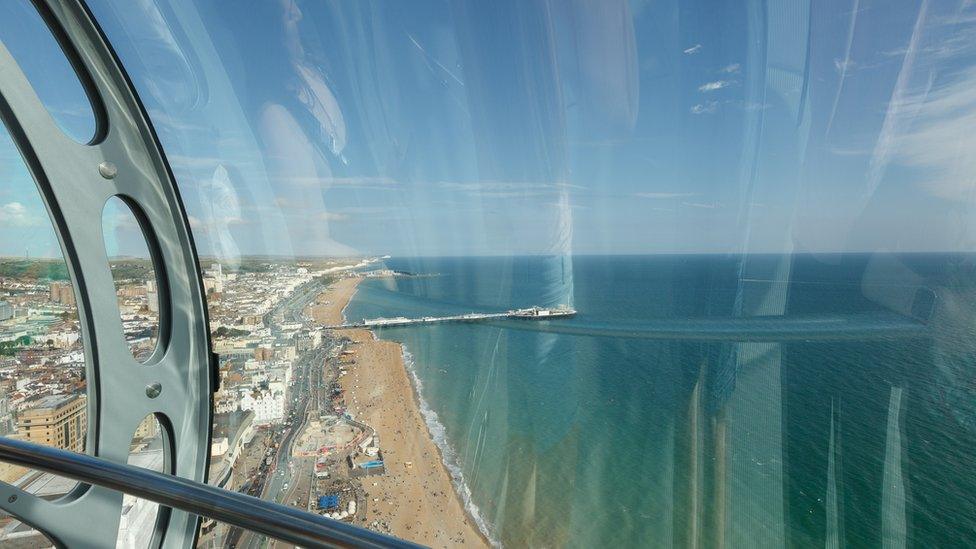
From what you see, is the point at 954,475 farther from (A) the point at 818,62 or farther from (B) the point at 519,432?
(B) the point at 519,432

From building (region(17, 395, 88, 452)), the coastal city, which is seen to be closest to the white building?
the coastal city

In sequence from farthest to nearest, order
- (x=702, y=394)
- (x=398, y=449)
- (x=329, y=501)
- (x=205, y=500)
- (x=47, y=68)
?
1. (x=398, y=449)
2. (x=702, y=394)
3. (x=329, y=501)
4. (x=47, y=68)
5. (x=205, y=500)

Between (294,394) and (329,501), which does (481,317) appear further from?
(329,501)

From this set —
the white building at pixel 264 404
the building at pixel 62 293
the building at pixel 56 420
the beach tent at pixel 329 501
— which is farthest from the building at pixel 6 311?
the beach tent at pixel 329 501

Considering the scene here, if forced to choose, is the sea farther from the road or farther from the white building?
the white building

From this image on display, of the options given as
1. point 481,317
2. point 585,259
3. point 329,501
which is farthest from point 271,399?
point 585,259

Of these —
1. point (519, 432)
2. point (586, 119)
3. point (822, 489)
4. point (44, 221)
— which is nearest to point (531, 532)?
point (519, 432)
